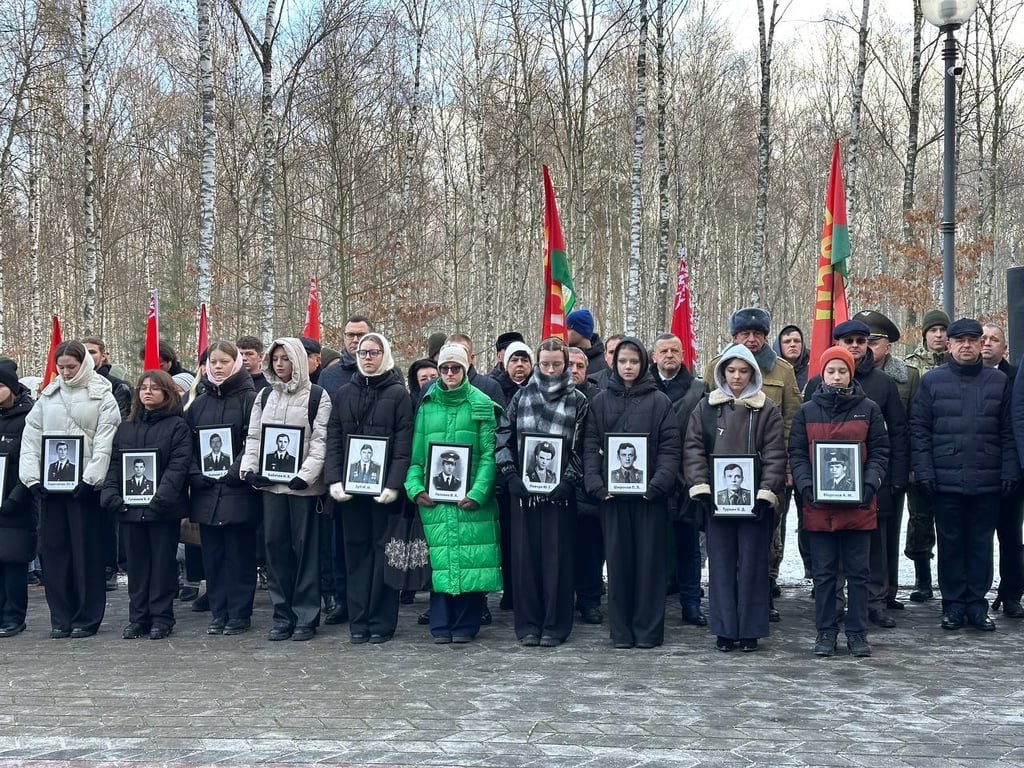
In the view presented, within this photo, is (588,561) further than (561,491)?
Yes

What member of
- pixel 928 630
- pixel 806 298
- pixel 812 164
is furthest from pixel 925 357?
pixel 806 298

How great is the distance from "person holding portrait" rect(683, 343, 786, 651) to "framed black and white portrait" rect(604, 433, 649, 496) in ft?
1.05

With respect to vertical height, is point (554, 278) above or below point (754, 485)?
above

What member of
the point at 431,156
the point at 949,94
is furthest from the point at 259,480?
the point at 431,156

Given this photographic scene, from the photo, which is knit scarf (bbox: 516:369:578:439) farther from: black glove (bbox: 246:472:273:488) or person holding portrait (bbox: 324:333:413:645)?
black glove (bbox: 246:472:273:488)

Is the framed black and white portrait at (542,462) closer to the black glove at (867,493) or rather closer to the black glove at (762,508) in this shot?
the black glove at (762,508)

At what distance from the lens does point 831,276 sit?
32.5 feet

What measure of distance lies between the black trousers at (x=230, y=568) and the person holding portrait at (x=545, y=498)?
2.12 metres

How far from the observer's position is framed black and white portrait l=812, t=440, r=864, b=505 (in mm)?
7387

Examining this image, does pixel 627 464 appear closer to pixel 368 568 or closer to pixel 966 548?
pixel 368 568

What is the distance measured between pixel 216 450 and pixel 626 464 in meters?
3.20

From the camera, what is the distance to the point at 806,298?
63469mm

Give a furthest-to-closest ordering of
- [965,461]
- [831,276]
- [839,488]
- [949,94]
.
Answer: [949,94]
[831,276]
[965,461]
[839,488]

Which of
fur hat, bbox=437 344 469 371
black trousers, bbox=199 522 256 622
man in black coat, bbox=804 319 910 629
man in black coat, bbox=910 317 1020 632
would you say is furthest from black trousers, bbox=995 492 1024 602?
black trousers, bbox=199 522 256 622
